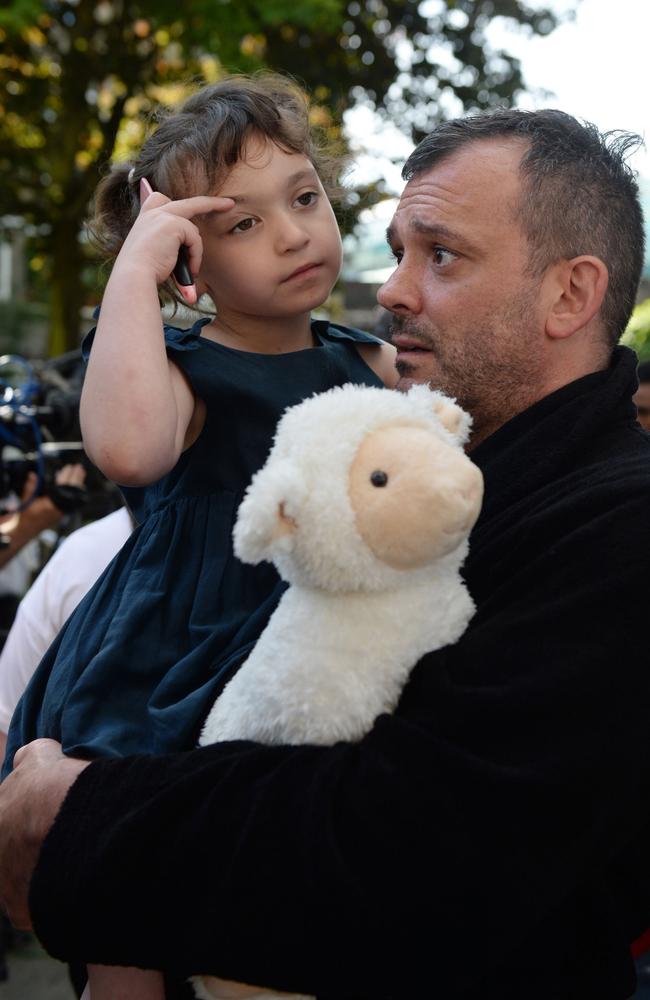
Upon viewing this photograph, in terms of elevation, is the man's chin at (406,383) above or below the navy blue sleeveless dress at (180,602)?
above

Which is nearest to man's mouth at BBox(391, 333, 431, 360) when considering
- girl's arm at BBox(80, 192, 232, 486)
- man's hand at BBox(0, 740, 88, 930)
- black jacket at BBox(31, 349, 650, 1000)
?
girl's arm at BBox(80, 192, 232, 486)

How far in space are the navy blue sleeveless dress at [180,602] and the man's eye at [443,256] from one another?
1.04ft

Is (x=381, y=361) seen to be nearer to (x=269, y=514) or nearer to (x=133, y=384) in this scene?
(x=133, y=384)

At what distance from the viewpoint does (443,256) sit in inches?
81.7

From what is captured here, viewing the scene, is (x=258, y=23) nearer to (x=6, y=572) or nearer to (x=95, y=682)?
(x=6, y=572)

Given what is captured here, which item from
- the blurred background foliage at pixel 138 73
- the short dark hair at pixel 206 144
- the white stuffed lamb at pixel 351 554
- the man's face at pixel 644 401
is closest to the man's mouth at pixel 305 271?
the short dark hair at pixel 206 144

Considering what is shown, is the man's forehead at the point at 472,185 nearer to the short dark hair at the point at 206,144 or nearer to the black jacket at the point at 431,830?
the short dark hair at the point at 206,144

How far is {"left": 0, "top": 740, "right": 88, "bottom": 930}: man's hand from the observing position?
5.24 feet

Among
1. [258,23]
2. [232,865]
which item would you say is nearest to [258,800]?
[232,865]

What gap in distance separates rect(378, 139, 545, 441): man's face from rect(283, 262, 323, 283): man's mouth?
0.45 ft

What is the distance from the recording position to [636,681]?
145cm

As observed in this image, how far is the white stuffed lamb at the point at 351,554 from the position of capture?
1341 mm

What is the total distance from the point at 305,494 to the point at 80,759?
66cm

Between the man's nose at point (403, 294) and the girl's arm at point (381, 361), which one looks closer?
the man's nose at point (403, 294)
